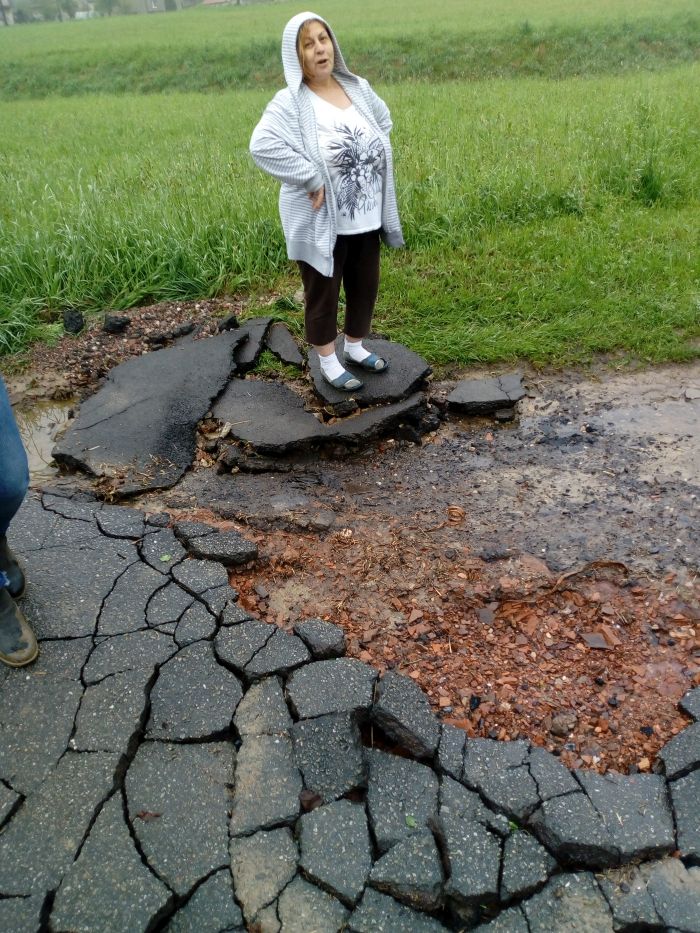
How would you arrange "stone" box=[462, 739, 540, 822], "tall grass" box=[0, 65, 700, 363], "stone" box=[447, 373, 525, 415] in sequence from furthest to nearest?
"tall grass" box=[0, 65, 700, 363], "stone" box=[447, 373, 525, 415], "stone" box=[462, 739, 540, 822]

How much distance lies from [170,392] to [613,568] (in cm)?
263

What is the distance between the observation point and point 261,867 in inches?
75.5

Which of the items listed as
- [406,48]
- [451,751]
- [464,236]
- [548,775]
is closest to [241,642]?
[451,751]

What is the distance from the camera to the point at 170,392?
411 cm

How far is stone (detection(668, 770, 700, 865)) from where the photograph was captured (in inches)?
75.7

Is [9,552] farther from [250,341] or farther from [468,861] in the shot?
[250,341]

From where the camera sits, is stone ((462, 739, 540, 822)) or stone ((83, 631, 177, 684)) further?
stone ((83, 631, 177, 684))

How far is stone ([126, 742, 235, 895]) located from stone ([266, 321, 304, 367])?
8.86ft

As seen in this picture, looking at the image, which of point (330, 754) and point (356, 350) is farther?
point (356, 350)

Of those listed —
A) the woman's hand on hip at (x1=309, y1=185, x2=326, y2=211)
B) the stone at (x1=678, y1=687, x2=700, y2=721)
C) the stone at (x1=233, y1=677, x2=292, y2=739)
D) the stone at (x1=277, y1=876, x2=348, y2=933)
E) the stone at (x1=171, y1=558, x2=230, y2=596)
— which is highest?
the woman's hand on hip at (x1=309, y1=185, x2=326, y2=211)

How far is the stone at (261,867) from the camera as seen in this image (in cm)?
186

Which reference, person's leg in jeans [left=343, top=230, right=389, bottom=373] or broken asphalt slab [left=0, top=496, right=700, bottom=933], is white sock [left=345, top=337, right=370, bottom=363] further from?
broken asphalt slab [left=0, top=496, right=700, bottom=933]

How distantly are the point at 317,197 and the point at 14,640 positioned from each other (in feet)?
7.40

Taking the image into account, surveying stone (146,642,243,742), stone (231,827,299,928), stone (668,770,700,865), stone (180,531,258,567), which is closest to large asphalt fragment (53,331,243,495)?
stone (180,531,258,567)
